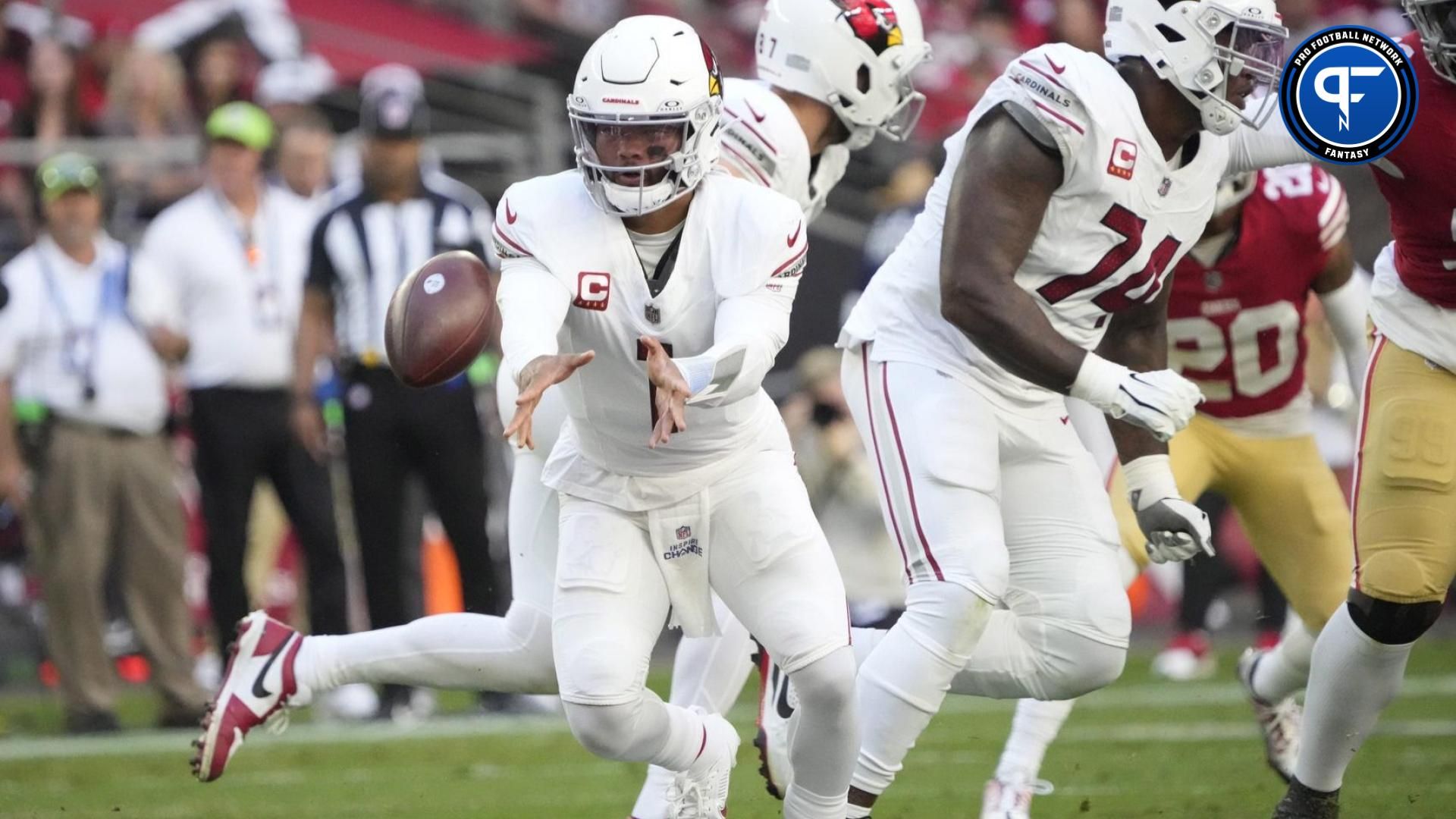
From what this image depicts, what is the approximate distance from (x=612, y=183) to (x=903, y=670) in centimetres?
120

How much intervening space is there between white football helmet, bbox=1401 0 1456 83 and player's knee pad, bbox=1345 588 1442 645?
1.14 m

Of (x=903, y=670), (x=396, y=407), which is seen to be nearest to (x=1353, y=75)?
(x=903, y=670)

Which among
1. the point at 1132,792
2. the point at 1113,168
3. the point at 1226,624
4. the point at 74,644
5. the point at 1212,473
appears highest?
the point at 1113,168

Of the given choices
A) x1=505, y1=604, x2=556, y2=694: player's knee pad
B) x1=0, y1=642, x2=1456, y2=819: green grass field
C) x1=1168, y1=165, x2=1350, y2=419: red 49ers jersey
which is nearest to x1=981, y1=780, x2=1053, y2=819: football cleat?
x1=0, y1=642, x2=1456, y2=819: green grass field

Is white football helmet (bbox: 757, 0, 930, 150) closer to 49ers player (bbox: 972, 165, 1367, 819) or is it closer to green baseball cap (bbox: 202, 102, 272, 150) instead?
49ers player (bbox: 972, 165, 1367, 819)

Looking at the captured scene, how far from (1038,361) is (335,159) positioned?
6628mm

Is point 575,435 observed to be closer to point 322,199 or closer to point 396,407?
point 396,407

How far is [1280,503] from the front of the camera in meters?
5.75

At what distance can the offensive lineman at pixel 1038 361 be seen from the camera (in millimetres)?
4348

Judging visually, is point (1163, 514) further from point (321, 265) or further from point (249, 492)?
point (249, 492)

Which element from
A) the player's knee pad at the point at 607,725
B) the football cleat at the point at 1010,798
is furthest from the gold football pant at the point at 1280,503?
the player's knee pad at the point at 607,725

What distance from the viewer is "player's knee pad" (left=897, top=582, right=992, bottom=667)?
14.3 ft

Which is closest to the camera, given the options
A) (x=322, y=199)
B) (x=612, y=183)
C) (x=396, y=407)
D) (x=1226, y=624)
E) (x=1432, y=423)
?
(x=612, y=183)

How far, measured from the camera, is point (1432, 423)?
4465 millimetres
